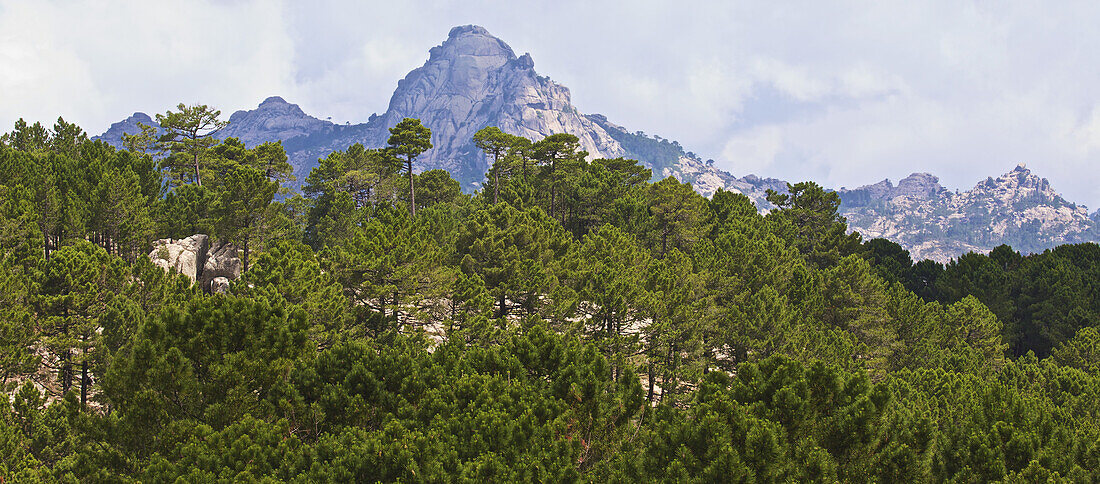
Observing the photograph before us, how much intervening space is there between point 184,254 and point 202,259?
79.1 inches

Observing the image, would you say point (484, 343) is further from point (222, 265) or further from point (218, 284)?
point (222, 265)

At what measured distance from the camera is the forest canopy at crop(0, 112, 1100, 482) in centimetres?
1116

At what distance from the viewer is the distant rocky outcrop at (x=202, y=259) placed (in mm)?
31547

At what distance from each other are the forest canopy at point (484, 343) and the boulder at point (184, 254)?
1.25m

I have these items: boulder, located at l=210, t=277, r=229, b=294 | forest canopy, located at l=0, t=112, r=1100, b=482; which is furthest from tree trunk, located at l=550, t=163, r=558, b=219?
boulder, located at l=210, t=277, r=229, b=294

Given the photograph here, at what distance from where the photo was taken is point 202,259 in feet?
115

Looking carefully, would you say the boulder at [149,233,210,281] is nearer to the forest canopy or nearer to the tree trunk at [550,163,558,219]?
the forest canopy

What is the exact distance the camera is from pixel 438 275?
2584cm

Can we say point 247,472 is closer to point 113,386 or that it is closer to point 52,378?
point 113,386

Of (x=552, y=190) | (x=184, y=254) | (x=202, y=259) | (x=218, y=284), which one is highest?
(x=552, y=190)

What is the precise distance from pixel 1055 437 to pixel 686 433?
9541 millimetres

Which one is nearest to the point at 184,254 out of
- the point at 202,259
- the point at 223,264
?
the point at 202,259

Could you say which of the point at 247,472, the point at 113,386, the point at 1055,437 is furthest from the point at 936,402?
the point at 113,386

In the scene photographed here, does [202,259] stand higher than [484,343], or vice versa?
[202,259]
